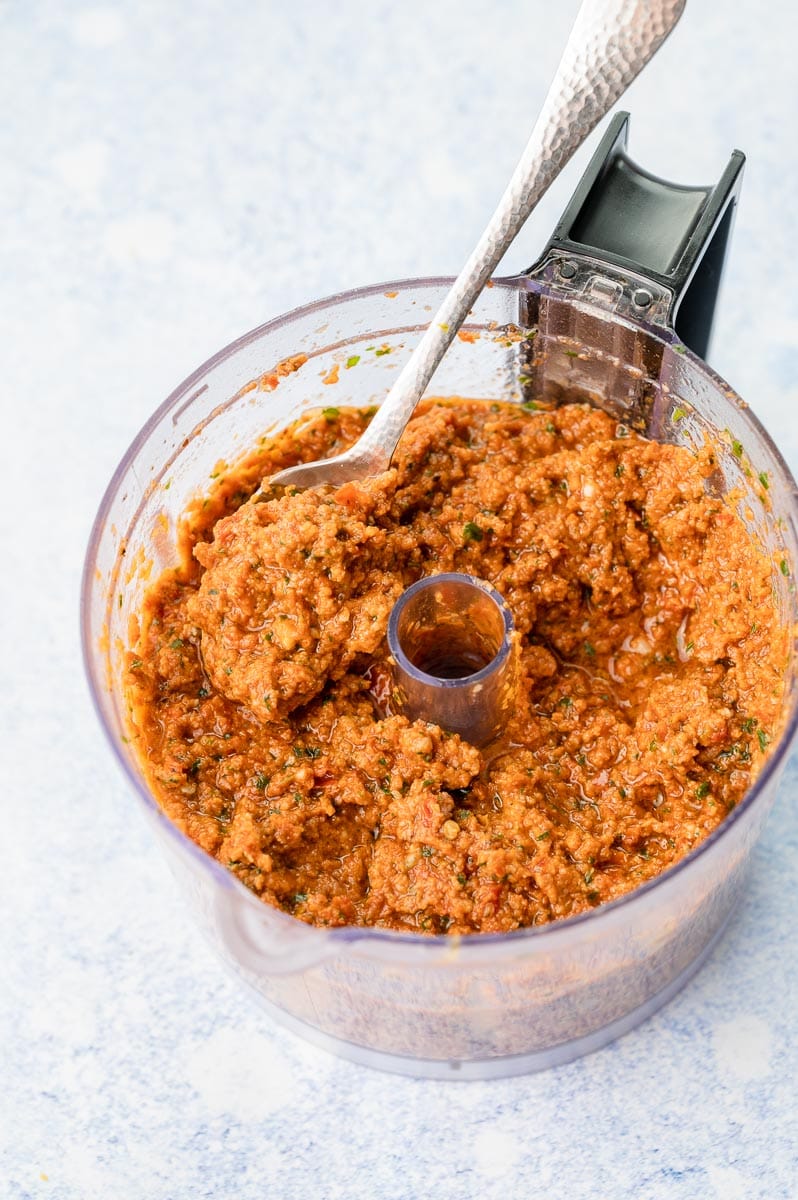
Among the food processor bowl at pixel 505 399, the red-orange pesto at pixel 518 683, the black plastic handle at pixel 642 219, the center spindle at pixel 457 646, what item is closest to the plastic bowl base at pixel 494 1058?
the food processor bowl at pixel 505 399

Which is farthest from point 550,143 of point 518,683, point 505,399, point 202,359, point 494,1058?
point 494,1058

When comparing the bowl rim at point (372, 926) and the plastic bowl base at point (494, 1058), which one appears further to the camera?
the plastic bowl base at point (494, 1058)

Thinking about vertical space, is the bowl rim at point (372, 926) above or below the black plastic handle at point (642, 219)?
below

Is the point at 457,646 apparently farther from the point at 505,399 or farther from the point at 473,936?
the point at 473,936

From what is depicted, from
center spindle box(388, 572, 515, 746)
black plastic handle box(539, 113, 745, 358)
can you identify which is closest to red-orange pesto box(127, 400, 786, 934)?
center spindle box(388, 572, 515, 746)

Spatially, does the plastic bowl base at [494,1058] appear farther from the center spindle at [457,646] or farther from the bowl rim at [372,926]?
the center spindle at [457,646]

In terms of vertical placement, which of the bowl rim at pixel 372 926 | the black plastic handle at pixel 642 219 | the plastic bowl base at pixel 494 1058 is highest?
the black plastic handle at pixel 642 219
